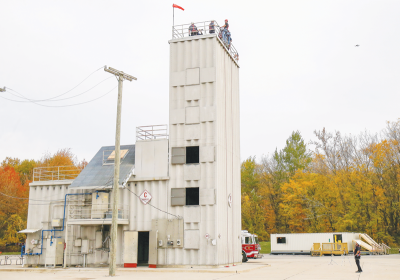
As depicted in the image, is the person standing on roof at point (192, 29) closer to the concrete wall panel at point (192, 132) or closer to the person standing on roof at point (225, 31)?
the person standing on roof at point (225, 31)

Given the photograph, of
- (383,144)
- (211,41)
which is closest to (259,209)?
(383,144)

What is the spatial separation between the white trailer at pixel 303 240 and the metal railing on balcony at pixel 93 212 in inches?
1110

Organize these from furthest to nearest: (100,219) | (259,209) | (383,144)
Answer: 1. (259,209)
2. (383,144)
3. (100,219)

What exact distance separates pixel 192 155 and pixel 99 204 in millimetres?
7363

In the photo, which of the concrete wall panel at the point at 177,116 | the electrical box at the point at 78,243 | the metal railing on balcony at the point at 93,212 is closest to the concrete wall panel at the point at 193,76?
the concrete wall panel at the point at 177,116

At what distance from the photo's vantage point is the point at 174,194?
2805 centimetres

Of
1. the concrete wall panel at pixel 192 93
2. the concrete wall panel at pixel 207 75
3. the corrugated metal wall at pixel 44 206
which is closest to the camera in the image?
the concrete wall panel at pixel 207 75

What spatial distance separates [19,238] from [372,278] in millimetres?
55602

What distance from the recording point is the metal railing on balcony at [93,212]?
28.7 m

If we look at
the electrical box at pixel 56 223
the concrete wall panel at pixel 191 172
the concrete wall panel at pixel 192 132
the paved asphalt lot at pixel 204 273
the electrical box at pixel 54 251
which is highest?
the concrete wall panel at pixel 192 132

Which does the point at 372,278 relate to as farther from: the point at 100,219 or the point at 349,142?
the point at 349,142

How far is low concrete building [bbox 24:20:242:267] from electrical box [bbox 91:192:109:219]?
69mm

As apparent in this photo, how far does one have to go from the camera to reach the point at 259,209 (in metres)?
73.4

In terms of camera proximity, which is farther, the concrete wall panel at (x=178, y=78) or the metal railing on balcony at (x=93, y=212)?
the concrete wall panel at (x=178, y=78)
